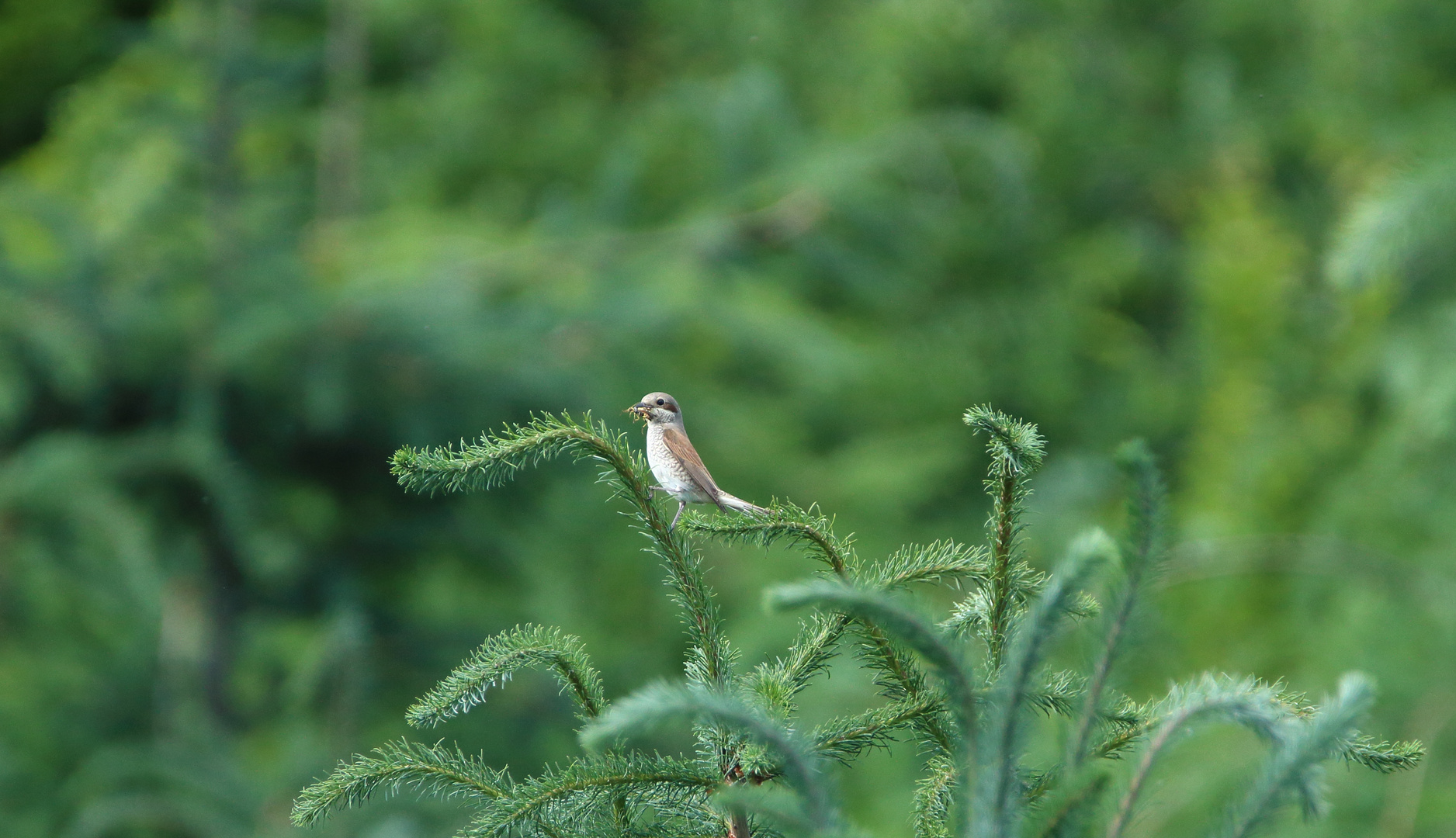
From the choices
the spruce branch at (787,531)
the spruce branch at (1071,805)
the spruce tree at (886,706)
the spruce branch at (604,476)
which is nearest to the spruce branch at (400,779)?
the spruce tree at (886,706)

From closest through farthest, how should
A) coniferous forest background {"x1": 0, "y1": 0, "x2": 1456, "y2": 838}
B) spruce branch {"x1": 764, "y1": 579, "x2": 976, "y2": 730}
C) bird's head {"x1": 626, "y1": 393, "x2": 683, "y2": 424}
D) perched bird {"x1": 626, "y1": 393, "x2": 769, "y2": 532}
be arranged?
spruce branch {"x1": 764, "y1": 579, "x2": 976, "y2": 730} → perched bird {"x1": 626, "y1": 393, "x2": 769, "y2": 532} → bird's head {"x1": 626, "y1": 393, "x2": 683, "y2": 424} → coniferous forest background {"x1": 0, "y1": 0, "x2": 1456, "y2": 838}

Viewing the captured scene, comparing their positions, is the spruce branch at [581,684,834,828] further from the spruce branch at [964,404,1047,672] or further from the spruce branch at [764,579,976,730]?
the spruce branch at [964,404,1047,672]

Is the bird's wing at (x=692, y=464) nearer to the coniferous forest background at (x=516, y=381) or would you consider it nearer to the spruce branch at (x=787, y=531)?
the coniferous forest background at (x=516, y=381)

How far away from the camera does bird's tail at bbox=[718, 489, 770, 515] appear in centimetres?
154

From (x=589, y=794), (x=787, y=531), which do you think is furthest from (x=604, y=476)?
(x=589, y=794)

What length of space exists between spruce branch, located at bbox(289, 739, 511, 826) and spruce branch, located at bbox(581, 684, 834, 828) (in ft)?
1.10

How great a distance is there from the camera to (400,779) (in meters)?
1.37

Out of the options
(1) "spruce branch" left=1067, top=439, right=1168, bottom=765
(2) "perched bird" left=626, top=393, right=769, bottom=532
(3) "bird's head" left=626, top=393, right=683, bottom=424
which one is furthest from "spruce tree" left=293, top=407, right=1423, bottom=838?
(3) "bird's head" left=626, top=393, right=683, bottom=424

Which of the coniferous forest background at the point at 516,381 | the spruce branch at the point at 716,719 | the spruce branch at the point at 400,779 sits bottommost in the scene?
the spruce branch at the point at 716,719

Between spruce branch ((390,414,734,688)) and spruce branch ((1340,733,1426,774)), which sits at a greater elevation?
spruce branch ((390,414,734,688))

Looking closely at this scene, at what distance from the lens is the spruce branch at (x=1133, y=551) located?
997mm

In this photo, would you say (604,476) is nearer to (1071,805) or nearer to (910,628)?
(910,628)

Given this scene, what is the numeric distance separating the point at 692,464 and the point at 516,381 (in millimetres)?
2531

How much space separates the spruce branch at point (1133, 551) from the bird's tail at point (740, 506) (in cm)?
51
